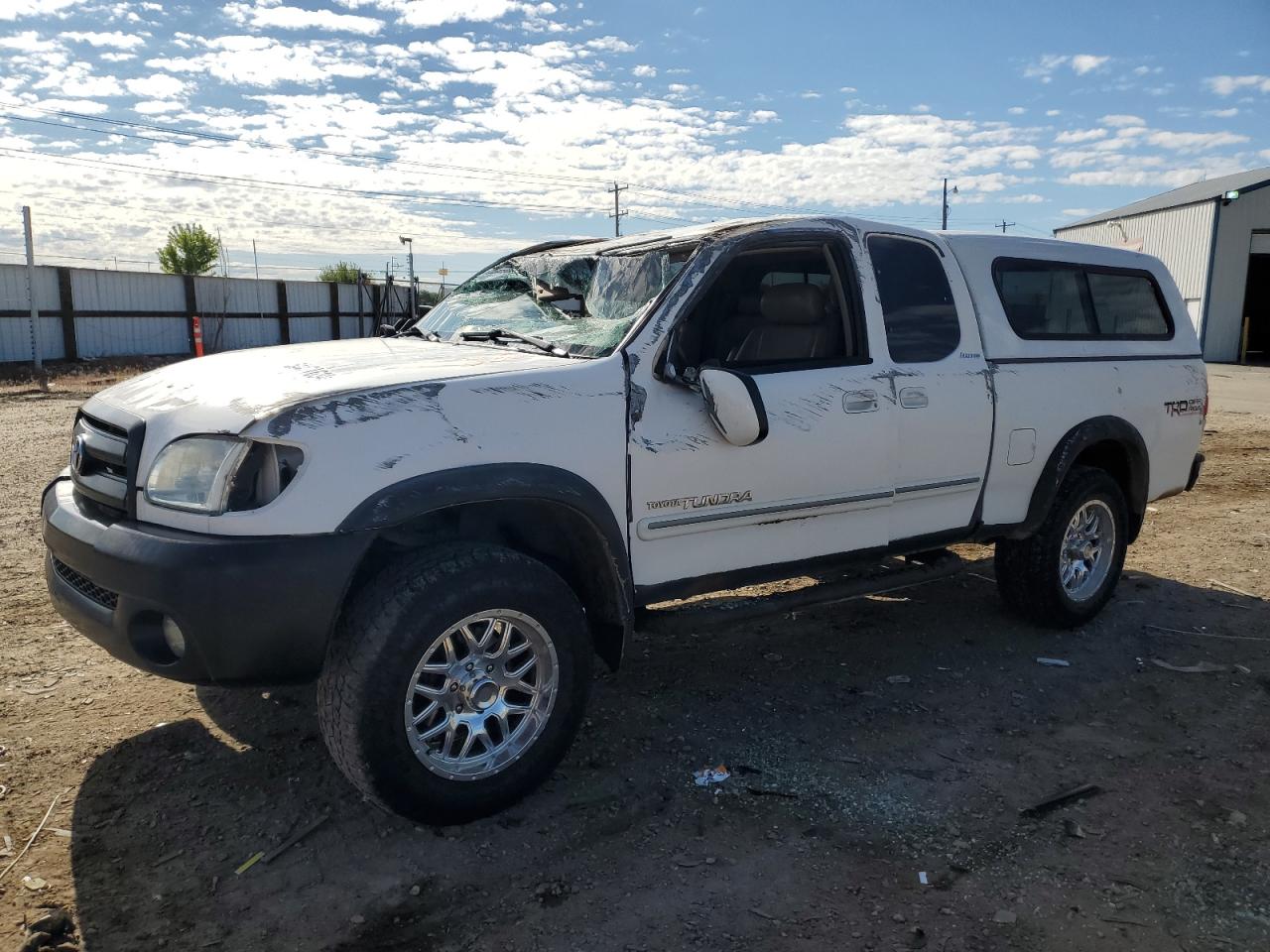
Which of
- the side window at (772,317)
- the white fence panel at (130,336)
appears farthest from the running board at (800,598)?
the white fence panel at (130,336)

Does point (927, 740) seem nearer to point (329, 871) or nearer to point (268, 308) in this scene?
point (329, 871)

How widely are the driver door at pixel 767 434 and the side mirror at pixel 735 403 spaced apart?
0.21 ft

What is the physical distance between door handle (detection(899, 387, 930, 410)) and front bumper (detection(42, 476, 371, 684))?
2.37 meters

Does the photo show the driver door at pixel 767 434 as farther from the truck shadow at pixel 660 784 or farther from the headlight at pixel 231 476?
the headlight at pixel 231 476

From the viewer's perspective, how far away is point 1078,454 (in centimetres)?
498

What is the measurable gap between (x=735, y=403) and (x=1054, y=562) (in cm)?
263

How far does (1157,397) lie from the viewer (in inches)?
211

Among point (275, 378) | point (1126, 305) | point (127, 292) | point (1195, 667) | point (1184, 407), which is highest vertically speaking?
point (127, 292)

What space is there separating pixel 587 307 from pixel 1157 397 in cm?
343

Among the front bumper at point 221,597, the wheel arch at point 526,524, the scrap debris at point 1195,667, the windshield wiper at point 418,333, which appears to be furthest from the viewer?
the scrap debris at point 1195,667

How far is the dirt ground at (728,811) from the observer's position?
273cm

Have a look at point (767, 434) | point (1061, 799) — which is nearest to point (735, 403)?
point (767, 434)

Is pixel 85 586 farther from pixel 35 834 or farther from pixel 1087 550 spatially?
pixel 1087 550

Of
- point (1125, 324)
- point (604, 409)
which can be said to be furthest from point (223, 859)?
point (1125, 324)
